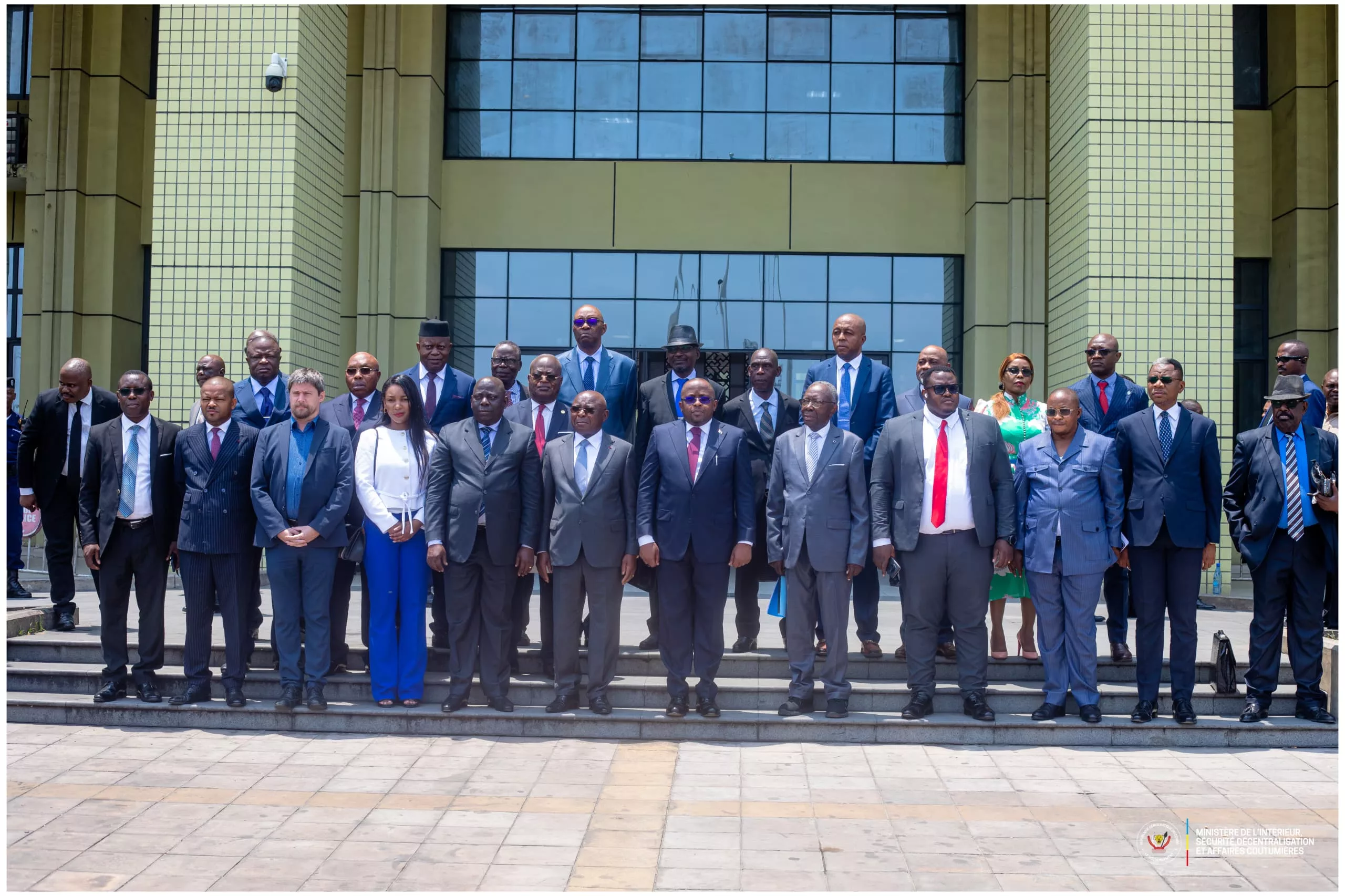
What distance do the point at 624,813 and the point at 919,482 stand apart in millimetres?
2816

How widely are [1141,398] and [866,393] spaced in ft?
6.10

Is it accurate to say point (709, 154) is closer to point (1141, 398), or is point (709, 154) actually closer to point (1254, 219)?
point (1254, 219)

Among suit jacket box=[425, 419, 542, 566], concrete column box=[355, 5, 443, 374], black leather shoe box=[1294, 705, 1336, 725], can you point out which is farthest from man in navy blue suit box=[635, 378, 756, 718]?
concrete column box=[355, 5, 443, 374]

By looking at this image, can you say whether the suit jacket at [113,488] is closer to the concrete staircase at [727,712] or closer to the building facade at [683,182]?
the concrete staircase at [727,712]

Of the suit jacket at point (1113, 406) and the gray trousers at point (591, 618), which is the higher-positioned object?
the suit jacket at point (1113, 406)

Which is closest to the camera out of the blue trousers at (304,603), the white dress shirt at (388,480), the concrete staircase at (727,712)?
the concrete staircase at (727,712)

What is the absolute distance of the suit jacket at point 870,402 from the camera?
791 centimetres

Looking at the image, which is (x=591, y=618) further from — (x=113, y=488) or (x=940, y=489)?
(x=113, y=488)

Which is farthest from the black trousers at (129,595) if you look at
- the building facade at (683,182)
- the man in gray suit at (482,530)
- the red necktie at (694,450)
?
the building facade at (683,182)

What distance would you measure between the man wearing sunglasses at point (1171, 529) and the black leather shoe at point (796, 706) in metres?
1.98

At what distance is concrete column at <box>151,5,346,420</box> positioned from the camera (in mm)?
12516

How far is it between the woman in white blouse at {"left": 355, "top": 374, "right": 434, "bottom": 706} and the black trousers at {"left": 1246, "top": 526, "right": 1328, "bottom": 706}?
5.24m

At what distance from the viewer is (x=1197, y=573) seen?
715 centimetres

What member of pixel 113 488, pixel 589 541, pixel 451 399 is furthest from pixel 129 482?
pixel 589 541
